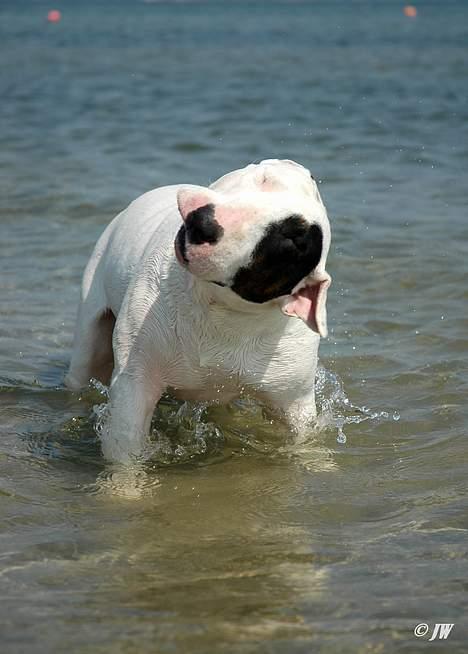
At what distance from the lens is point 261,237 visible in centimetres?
368

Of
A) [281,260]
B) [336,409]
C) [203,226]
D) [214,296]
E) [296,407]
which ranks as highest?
[203,226]

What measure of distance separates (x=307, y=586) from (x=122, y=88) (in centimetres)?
2088

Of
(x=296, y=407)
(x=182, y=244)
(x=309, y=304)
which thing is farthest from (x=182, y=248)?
(x=296, y=407)

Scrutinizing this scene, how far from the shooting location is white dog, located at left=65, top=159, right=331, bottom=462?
12.2ft

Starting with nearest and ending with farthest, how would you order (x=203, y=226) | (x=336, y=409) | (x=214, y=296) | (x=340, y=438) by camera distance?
(x=203, y=226) < (x=214, y=296) < (x=340, y=438) < (x=336, y=409)

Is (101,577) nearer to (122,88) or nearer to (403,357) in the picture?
(403,357)

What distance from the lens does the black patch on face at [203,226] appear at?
144 inches

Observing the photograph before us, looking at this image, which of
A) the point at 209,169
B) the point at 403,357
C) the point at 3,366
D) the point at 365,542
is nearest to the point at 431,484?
the point at 365,542

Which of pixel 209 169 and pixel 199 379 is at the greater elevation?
pixel 199 379

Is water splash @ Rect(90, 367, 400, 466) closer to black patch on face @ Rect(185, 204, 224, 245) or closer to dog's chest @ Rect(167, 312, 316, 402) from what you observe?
dog's chest @ Rect(167, 312, 316, 402)

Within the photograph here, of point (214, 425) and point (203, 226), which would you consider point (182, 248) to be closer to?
point (203, 226)

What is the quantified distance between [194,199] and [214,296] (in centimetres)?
51

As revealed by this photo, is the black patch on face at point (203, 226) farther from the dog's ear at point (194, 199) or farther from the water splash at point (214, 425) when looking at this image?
the water splash at point (214, 425)

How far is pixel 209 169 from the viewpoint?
13.3m
